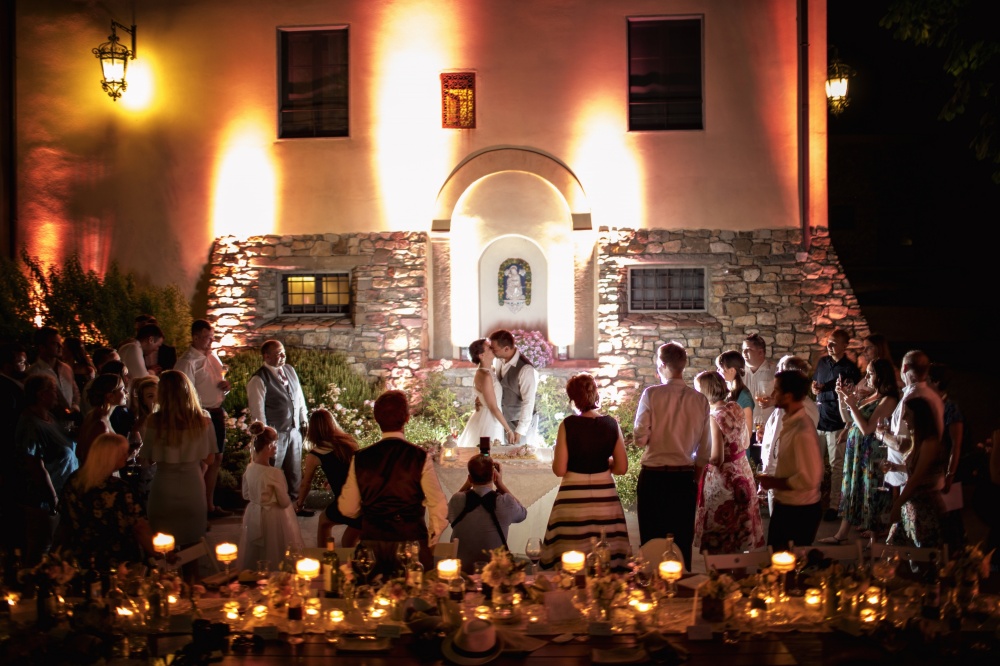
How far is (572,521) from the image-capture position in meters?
5.69

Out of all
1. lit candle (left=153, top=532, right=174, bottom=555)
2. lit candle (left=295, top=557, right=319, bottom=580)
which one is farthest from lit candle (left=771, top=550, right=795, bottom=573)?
lit candle (left=153, top=532, right=174, bottom=555)

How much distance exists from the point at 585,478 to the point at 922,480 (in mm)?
2456

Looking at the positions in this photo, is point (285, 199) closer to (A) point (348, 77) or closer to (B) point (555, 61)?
(A) point (348, 77)

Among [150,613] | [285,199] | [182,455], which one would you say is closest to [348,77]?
[285,199]

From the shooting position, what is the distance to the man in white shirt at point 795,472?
537cm

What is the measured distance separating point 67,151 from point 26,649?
34.5 feet

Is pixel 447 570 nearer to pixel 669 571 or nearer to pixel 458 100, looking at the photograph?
pixel 669 571

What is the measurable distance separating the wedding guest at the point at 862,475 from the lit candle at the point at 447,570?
184 inches

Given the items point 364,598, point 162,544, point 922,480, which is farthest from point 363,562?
point 922,480

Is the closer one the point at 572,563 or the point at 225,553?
the point at 572,563

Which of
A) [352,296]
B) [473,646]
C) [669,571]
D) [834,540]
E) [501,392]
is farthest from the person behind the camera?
[352,296]

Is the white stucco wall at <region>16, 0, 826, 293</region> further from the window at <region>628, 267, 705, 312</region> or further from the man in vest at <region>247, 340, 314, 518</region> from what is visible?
the man in vest at <region>247, 340, 314, 518</region>

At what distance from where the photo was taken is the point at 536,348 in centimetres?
1195

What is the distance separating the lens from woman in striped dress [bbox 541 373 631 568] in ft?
18.5
